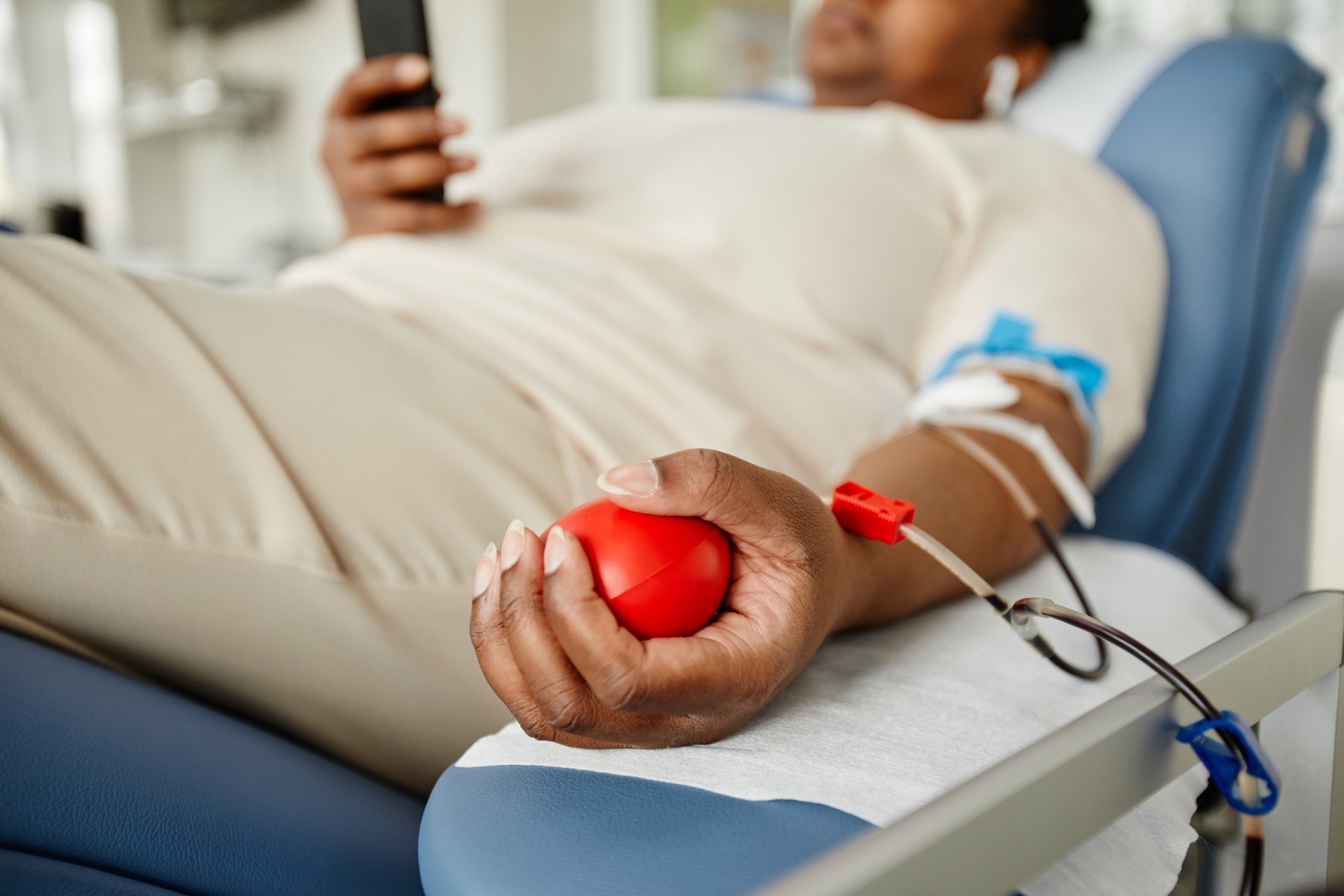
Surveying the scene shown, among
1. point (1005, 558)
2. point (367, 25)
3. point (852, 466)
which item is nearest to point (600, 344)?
point (852, 466)

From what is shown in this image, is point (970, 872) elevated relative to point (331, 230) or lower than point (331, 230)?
elevated

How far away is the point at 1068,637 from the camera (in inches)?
20.6

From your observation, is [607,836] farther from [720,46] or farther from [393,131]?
[720,46]

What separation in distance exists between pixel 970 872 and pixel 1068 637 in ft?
1.03

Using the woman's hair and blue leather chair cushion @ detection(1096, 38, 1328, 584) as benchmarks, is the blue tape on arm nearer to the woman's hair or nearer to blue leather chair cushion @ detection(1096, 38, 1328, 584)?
blue leather chair cushion @ detection(1096, 38, 1328, 584)

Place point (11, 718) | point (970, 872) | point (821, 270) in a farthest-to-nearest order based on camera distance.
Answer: point (821, 270)
point (11, 718)
point (970, 872)

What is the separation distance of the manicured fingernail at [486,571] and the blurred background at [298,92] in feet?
3.54

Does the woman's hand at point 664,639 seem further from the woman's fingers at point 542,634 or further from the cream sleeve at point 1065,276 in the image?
the cream sleeve at point 1065,276

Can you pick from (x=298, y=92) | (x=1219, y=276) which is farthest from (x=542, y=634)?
(x=298, y=92)

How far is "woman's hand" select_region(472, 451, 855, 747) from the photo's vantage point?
0.32 meters

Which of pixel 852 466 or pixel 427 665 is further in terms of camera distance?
pixel 852 466

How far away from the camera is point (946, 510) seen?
1.78 feet

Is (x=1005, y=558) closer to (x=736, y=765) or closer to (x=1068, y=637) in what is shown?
→ (x=1068, y=637)

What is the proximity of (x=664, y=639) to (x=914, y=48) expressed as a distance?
37.6 inches
